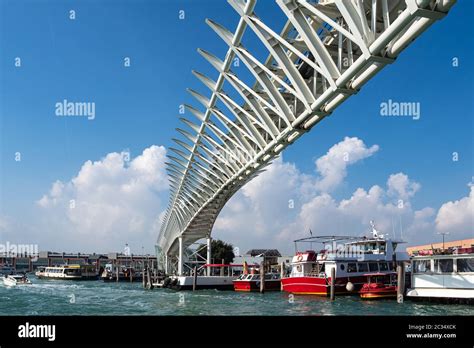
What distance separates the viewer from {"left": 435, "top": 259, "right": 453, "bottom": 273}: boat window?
115 ft

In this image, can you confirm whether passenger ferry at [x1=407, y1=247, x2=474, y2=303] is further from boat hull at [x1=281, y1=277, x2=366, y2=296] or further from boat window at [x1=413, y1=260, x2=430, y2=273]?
boat hull at [x1=281, y1=277, x2=366, y2=296]

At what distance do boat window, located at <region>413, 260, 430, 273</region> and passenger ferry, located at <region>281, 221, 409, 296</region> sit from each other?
824 cm

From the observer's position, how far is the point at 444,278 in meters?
34.6

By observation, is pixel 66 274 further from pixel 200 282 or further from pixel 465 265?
pixel 465 265

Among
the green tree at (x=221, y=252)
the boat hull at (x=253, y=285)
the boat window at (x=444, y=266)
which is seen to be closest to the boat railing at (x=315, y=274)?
the boat hull at (x=253, y=285)

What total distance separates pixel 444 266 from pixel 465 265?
1650mm

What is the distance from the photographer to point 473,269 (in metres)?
33.5

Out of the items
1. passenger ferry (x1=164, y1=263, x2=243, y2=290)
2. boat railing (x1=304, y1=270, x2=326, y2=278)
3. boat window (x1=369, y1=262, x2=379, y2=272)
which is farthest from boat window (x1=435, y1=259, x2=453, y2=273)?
passenger ferry (x1=164, y1=263, x2=243, y2=290)

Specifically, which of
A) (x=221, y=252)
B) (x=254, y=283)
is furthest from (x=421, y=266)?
(x=221, y=252)

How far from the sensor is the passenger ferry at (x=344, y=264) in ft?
147

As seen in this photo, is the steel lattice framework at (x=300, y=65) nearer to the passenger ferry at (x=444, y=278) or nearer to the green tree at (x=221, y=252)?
the passenger ferry at (x=444, y=278)
